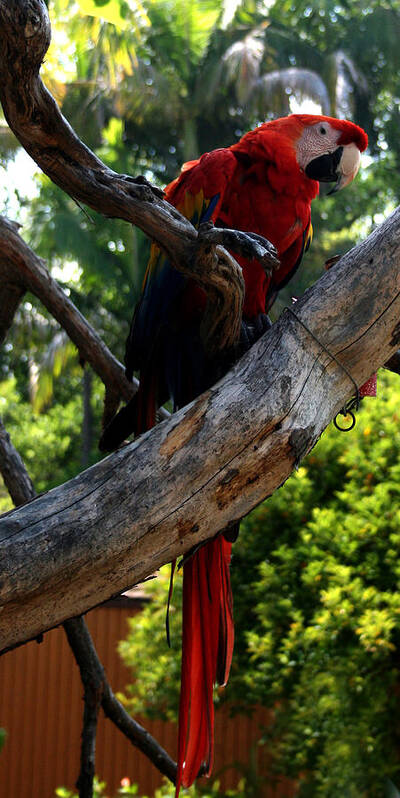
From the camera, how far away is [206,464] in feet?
3.16

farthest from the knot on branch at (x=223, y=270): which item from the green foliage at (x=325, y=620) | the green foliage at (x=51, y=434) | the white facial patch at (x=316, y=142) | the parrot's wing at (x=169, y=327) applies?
the green foliage at (x=51, y=434)

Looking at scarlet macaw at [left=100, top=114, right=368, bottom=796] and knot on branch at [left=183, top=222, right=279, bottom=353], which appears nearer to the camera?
knot on branch at [left=183, top=222, right=279, bottom=353]

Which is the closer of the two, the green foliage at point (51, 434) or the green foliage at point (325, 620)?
the green foliage at point (325, 620)

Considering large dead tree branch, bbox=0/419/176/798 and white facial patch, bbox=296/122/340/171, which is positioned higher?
white facial patch, bbox=296/122/340/171

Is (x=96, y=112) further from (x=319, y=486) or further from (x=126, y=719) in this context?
(x=126, y=719)

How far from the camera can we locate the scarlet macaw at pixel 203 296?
49.4 inches

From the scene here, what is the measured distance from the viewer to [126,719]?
1.78 m

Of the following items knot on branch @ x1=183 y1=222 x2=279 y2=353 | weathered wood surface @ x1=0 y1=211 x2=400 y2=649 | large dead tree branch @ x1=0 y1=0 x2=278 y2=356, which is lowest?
weathered wood surface @ x1=0 y1=211 x2=400 y2=649

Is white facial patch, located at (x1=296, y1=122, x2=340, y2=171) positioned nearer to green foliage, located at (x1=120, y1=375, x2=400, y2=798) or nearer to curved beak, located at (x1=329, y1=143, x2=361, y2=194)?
curved beak, located at (x1=329, y1=143, x2=361, y2=194)

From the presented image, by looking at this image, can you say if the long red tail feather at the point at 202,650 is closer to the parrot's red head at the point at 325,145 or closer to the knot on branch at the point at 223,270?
the knot on branch at the point at 223,270

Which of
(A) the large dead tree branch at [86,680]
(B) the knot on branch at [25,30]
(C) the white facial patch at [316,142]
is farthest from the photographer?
(A) the large dead tree branch at [86,680]

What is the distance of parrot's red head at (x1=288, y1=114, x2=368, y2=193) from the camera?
1599mm

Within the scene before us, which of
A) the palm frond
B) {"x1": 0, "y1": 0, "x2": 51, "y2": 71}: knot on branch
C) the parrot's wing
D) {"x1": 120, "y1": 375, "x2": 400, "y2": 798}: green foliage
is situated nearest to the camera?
{"x1": 0, "y1": 0, "x2": 51, "y2": 71}: knot on branch

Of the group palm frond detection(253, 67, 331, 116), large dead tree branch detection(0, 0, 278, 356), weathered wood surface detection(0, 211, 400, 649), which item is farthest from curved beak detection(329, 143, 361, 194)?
palm frond detection(253, 67, 331, 116)
